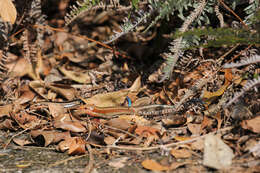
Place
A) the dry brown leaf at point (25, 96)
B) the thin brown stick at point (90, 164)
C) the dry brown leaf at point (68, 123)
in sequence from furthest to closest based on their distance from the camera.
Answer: the dry brown leaf at point (25, 96)
the dry brown leaf at point (68, 123)
the thin brown stick at point (90, 164)

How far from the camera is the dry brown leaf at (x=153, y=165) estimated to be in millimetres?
1651

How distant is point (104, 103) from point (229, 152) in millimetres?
1191

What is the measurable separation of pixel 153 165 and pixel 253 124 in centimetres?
67

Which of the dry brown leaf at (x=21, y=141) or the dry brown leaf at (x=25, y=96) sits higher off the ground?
the dry brown leaf at (x=25, y=96)

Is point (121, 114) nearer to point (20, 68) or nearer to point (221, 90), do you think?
point (221, 90)

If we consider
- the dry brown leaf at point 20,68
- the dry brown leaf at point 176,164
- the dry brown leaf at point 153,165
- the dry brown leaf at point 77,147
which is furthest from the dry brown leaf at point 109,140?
the dry brown leaf at point 20,68

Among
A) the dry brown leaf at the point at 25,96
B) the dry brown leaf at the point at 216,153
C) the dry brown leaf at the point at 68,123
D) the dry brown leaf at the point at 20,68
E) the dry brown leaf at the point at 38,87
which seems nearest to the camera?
the dry brown leaf at the point at 216,153

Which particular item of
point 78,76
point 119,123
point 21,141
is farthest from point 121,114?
point 78,76

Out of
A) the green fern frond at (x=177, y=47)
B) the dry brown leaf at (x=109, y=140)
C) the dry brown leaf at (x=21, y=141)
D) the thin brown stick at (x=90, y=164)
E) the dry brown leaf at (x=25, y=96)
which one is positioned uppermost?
the green fern frond at (x=177, y=47)

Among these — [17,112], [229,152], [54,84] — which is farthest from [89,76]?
[229,152]

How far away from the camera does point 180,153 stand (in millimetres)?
1764

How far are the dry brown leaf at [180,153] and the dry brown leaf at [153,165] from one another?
0.13m

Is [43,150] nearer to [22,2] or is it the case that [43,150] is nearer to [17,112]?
[17,112]

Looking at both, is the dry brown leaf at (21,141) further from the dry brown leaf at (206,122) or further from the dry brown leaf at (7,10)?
the dry brown leaf at (206,122)
